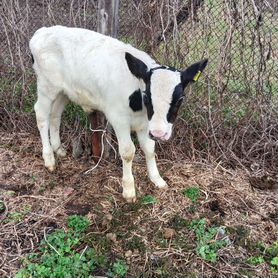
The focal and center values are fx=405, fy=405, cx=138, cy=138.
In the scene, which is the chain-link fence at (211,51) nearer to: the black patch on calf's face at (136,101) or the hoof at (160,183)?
the hoof at (160,183)

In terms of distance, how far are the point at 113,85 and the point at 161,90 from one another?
0.52 meters

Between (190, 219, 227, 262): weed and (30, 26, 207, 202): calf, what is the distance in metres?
0.58

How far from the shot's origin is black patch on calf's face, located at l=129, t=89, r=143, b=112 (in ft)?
9.72

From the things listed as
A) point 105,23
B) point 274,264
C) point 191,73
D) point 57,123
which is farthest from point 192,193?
point 105,23

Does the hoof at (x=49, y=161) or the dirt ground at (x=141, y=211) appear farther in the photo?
the hoof at (x=49, y=161)

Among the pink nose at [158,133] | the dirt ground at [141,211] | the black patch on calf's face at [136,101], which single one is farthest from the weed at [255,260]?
the black patch on calf's face at [136,101]

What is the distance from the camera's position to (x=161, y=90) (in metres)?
2.63

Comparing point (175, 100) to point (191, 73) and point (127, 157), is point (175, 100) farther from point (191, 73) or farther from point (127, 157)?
point (127, 157)

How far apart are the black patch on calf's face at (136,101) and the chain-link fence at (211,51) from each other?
0.94m

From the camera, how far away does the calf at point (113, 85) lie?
8.80 feet

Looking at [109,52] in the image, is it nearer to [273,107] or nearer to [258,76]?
[258,76]

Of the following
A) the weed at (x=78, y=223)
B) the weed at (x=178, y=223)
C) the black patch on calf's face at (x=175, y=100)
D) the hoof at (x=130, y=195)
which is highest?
the black patch on calf's face at (x=175, y=100)

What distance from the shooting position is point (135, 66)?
2.74m

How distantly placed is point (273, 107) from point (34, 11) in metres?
2.65
